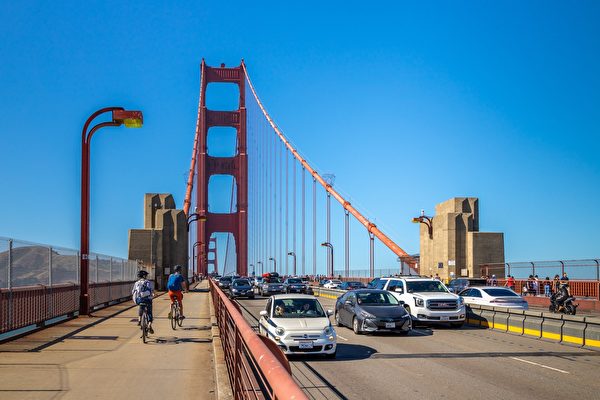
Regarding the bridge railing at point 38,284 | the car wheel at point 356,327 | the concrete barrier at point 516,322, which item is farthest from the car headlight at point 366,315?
the bridge railing at point 38,284

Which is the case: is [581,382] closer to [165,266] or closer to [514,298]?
[514,298]

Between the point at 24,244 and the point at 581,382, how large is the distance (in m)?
12.6

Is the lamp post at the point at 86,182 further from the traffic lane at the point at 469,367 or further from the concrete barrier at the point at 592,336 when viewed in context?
the concrete barrier at the point at 592,336

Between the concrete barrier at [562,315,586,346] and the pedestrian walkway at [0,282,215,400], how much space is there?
9.23m

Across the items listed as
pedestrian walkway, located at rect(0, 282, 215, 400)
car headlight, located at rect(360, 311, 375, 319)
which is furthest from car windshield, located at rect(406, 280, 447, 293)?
pedestrian walkway, located at rect(0, 282, 215, 400)

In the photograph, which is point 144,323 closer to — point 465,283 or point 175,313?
point 175,313

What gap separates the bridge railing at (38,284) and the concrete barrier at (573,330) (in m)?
13.5

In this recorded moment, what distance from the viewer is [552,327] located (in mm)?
18266

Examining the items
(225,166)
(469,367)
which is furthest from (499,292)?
(225,166)

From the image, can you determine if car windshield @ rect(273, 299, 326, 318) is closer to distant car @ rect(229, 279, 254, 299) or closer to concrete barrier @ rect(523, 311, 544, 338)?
concrete barrier @ rect(523, 311, 544, 338)

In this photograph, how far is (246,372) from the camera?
5.78 metres

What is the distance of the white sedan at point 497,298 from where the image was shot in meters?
24.6

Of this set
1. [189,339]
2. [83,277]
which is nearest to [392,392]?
[189,339]

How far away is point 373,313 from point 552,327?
4918 mm
